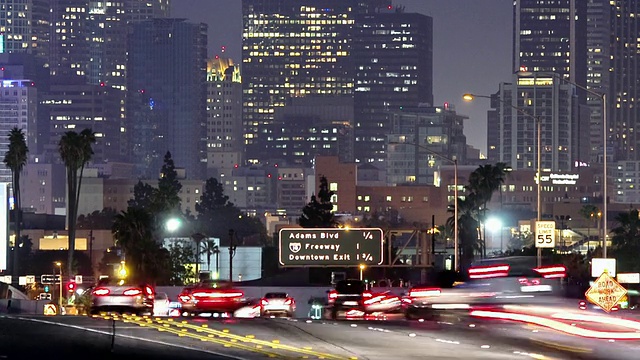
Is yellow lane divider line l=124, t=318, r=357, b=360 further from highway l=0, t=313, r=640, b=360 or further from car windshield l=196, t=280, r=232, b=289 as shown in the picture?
car windshield l=196, t=280, r=232, b=289

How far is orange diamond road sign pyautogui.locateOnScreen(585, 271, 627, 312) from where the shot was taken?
48188 mm

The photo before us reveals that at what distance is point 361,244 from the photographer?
8062 centimetres

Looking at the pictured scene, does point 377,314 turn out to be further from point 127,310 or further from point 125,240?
point 125,240

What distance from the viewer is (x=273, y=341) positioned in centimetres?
3619

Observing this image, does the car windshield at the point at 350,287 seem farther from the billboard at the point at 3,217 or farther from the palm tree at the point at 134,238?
the palm tree at the point at 134,238

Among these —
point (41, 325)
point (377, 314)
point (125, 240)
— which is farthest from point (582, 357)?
point (125, 240)

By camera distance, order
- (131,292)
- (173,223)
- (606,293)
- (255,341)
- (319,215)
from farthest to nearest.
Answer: (319,215), (173,223), (131,292), (606,293), (255,341)

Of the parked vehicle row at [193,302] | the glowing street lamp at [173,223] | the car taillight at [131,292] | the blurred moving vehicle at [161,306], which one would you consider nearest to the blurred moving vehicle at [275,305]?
the parked vehicle row at [193,302]

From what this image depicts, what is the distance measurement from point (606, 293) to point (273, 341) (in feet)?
51.1

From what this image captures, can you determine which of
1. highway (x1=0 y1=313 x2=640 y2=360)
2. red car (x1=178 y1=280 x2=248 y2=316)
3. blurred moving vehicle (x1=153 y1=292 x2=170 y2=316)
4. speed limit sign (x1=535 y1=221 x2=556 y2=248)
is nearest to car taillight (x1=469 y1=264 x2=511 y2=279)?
highway (x1=0 y1=313 x2=640 y2=360)

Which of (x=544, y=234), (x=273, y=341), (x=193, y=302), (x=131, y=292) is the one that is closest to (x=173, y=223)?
(x=544, y=234)

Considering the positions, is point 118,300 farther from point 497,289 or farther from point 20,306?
point 497,289

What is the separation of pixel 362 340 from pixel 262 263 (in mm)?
120359

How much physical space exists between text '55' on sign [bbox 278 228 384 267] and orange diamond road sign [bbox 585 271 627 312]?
32492 millimetres
